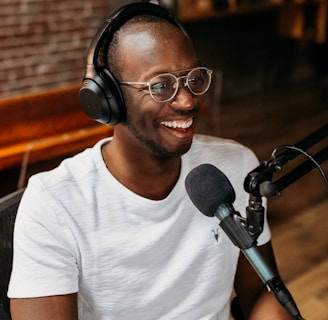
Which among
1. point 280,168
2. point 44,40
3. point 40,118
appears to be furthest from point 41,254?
point 44,40

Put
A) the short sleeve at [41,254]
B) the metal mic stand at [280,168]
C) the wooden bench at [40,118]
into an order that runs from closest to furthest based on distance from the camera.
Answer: the metal mic stand at [280,168] < the short sleeve at [41,254] < the wooden bench at [40,118]

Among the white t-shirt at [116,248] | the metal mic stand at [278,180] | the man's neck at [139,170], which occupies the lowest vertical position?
the white t-shirt at [116,248]

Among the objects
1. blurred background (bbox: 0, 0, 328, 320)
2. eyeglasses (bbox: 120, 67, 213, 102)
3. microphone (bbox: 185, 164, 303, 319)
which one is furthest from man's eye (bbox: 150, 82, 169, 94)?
blurred background (bbox: 0, 0, 328, 320)

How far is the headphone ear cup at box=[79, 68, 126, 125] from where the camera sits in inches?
45.8

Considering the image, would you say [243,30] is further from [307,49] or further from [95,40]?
[95,40]

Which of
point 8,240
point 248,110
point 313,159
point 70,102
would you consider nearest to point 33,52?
point 70,102

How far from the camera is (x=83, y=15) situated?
396cm

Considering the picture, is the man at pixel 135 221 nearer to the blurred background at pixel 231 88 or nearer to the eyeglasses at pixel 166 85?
the eyeglasses at pixel 166 85

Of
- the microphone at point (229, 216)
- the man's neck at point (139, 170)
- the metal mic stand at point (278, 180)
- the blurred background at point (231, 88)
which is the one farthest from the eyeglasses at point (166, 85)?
the blurred background at point (231, 88)

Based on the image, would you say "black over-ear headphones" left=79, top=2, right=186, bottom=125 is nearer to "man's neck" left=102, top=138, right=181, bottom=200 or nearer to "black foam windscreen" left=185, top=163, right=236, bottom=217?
"man's neck" left=102, top=138, right=181, bottom=200

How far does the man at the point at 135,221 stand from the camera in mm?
1116

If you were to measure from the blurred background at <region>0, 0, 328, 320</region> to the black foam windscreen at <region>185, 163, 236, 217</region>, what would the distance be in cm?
145

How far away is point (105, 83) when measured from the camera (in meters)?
1.17

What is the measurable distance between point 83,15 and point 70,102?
1171 mm
